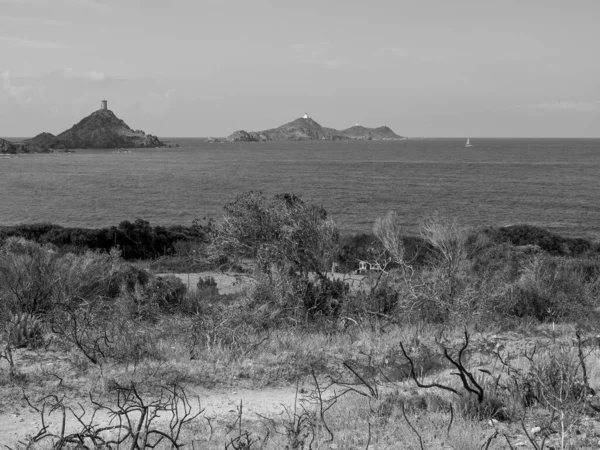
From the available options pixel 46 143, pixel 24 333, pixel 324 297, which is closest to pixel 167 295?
pixel 324 297

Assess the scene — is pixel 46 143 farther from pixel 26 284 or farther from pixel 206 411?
pixel 206 411

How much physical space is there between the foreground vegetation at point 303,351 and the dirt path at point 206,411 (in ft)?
0.19

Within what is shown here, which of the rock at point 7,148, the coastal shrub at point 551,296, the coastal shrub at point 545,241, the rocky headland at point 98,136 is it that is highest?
the rocky headland at point 98,136

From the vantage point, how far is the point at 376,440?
4.80 metres

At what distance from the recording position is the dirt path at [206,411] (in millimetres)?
5211

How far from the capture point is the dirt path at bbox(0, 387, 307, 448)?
5.21 metres

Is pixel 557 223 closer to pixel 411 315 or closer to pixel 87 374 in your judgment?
pixel 411 315

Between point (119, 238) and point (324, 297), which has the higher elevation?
point (324, 297)

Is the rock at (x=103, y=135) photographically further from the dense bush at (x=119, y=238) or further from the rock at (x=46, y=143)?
the dense bush at (x=119, y=238)

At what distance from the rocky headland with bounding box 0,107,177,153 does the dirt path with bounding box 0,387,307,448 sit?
528ft

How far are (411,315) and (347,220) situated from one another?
30.5 meters

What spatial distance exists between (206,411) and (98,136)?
184 metres

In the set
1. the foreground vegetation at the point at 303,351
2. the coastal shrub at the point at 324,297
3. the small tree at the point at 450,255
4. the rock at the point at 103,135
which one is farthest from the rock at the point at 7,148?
the coastal shrub at the point at 324,297

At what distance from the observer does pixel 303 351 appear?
25.2 feet
